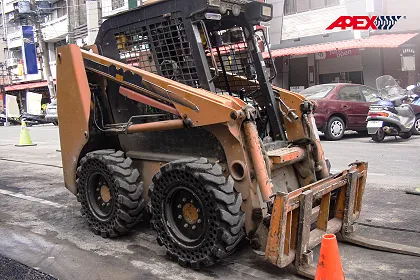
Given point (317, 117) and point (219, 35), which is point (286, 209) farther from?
point (317, 117)

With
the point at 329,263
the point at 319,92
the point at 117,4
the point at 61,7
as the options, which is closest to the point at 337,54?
the point at 319,92

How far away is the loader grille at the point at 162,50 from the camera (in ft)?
14.7

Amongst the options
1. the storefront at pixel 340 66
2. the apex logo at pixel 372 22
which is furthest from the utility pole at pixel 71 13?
the apex logo at pixel 372 22

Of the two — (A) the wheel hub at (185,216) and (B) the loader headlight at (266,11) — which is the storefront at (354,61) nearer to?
(B) the loader headlight at (266,11)

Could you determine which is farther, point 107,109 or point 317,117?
point 317,117

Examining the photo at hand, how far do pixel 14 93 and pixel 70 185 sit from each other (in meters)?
40.7

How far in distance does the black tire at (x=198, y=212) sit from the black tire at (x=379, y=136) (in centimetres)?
930

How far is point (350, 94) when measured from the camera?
13.4 metres

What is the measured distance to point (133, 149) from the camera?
5.00 metres

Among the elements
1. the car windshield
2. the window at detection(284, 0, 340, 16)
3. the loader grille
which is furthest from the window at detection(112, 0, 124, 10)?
the loader grille

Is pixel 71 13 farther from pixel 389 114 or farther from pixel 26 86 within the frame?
pixel 389 114

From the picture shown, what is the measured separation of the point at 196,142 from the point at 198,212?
28.0 inches

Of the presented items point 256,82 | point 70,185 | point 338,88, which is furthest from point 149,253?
point 338,88

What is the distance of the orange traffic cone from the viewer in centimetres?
301
